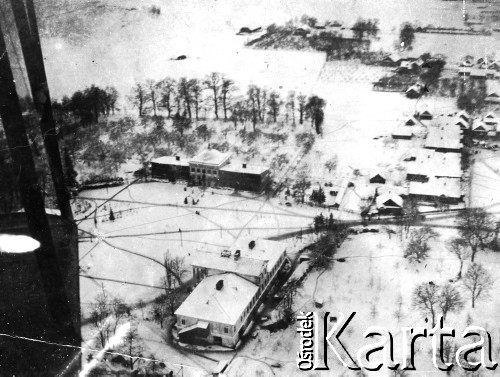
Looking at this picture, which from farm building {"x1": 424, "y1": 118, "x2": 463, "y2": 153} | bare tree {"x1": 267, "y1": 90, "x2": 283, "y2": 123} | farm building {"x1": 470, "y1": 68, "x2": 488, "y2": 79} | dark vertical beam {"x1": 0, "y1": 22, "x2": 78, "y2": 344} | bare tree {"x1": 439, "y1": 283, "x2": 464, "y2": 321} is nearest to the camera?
dark vertical beam {"x1": 0, "y1": 22, "x2": 78, "y2": 344}

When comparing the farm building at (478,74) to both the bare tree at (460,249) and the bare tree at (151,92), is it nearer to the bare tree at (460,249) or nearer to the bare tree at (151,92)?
the bare tree at (460,249)

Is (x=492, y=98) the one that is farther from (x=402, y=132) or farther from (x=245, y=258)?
(x=245, y=258)

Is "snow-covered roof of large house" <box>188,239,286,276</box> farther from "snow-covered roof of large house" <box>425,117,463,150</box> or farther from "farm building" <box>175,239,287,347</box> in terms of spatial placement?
"snow-covered roof of large house" <box>425,117,463,150</box>

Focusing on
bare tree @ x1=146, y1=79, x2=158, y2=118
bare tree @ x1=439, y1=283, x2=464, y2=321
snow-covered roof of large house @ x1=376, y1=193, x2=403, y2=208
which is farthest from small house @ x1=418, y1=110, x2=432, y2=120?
bare tree @ x1=439, y1=283, x2=464, y2=321

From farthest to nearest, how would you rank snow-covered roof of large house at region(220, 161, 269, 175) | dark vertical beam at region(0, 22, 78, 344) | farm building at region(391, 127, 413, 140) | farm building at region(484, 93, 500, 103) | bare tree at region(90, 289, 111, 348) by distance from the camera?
farm building at region(484, 93, 500, 103) → farm building at region(391, 127, 413, 140) → snow-covered roof of large house at region(220, 161, 269, 175) → bare tree at region(90, 289, 111, 348) → dark vertical beam at region(0, 22, 78, 344)

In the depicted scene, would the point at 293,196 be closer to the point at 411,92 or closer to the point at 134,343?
the point at 134,343

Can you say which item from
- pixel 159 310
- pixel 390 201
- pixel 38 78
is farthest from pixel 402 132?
pixel 38 78

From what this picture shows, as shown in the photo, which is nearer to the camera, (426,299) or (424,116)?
(426,299)
